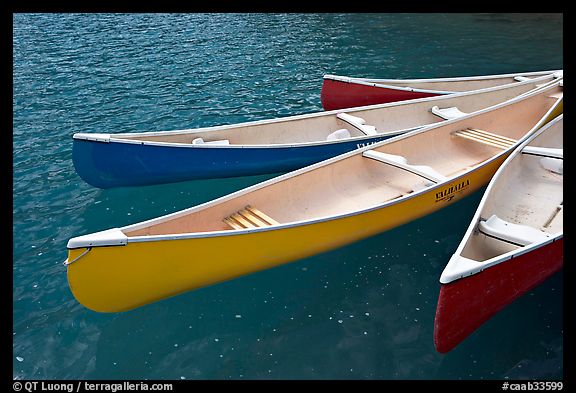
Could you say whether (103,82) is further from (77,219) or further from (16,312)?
(16,312)

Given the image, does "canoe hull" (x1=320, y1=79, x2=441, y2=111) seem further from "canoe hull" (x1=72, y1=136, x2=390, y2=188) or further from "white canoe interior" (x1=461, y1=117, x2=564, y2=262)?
"white canoe interior" (x1=461, y1=117, x2=564, y2=262)

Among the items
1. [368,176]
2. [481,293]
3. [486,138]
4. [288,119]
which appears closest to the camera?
[481,293]

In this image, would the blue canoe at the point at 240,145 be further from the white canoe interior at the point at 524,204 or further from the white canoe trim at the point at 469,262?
the white canoe trim at the point at 469,262

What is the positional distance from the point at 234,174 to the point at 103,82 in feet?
24.5

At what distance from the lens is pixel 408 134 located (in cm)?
923

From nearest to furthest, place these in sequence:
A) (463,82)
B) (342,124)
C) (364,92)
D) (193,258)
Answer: (193,258) → (342,124) → (364,92) → (463,82)

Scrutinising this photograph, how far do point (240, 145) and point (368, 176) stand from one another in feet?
6.96

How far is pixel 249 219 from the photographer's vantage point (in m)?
7.04

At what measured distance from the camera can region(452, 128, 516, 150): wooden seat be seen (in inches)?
367

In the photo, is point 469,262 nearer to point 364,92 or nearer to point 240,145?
point 240,145

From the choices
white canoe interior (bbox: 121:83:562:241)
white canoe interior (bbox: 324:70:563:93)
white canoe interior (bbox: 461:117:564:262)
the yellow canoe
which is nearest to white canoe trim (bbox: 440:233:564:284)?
white canoe interior (bbox: 461:117:564:262)

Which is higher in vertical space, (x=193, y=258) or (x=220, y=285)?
(x=193, y=258)

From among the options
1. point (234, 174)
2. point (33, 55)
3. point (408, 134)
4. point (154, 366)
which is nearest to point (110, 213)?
point (234, 174)

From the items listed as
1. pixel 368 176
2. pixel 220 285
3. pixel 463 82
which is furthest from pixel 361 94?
pixel 220 285
